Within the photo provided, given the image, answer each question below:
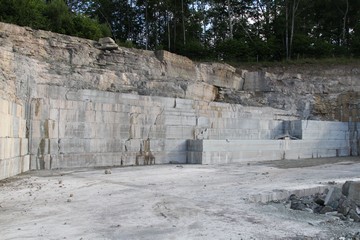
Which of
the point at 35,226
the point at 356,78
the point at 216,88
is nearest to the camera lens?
the point at 35,226

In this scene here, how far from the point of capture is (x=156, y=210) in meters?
6.21

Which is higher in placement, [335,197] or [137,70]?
[137,70]

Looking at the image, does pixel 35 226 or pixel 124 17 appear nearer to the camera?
pixel 35 226

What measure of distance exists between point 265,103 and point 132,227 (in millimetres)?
20530

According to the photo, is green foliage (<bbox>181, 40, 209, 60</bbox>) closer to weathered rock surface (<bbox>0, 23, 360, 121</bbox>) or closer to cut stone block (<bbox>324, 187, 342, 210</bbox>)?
weathered rock surface (<bbox>0, 23, 360, 121</bbox>)

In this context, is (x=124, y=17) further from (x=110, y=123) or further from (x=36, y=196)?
(x=36, y=196)

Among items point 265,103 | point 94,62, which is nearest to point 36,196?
point 94,62

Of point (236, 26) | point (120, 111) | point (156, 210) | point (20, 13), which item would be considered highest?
point (236, 26)

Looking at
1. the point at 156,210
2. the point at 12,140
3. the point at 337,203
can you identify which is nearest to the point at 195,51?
the point at 12,140

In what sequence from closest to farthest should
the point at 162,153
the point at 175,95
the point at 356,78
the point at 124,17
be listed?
the point at 162,153 → the point at 175,95 → the point at 356,78 → the point at 124,17

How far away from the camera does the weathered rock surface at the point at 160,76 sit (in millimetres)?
14352

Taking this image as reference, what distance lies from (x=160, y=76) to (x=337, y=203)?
14.3 metres

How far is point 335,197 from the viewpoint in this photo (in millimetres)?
6836

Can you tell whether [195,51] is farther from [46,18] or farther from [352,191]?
[352,191]
